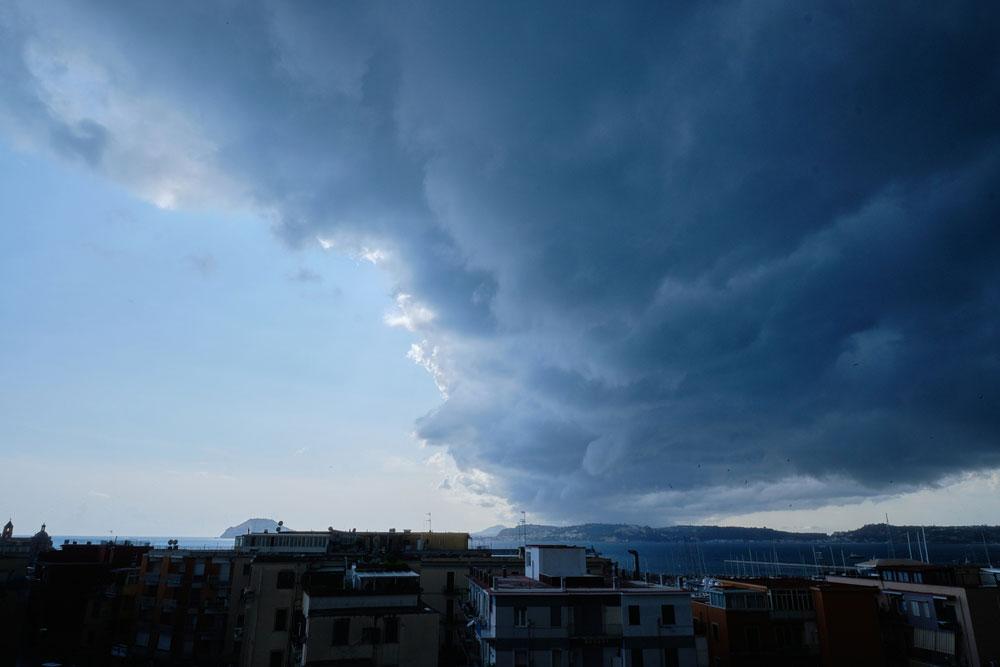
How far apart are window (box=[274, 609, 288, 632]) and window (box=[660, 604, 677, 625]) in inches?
1361

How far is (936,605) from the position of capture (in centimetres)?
5688

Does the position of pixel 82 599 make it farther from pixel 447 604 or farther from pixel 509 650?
pixel 509 650

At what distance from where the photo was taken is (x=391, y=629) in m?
44.1

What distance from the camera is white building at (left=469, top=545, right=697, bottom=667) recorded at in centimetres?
4750

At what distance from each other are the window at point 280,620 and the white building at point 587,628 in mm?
19548

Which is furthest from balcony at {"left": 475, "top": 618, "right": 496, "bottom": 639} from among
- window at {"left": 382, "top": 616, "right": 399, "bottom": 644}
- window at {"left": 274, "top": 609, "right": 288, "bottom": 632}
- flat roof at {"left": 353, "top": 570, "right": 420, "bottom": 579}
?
window at {"left": 274, "top": 609, "right": 288, "bottom": 632}

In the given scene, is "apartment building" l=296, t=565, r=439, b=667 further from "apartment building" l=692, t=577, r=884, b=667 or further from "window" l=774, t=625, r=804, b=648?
"window" l=774, t=625, r=804, b=648

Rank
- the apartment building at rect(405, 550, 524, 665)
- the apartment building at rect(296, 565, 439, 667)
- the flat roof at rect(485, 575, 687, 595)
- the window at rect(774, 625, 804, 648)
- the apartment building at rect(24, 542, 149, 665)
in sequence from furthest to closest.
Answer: the apartment building at rect(24, 542, 149, 665) → the apartment building at rect(405, 550, 524, 665) → the window at rect(774, 625, 804, 648) → the flat roof at rect(485, 575, 687, 595) → the apartment building at rect(296, 565, 439, 667)

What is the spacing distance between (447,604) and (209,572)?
97.6ft

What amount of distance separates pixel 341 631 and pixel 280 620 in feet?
52.9

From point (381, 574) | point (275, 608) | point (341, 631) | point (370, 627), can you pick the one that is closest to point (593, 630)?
point (381, 574)

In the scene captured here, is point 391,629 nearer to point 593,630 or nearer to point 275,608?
point 593,630

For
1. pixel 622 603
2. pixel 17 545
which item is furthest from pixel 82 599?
pixel 622 603

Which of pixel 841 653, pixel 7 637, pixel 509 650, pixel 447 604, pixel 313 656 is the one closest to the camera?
pixel 313 656
